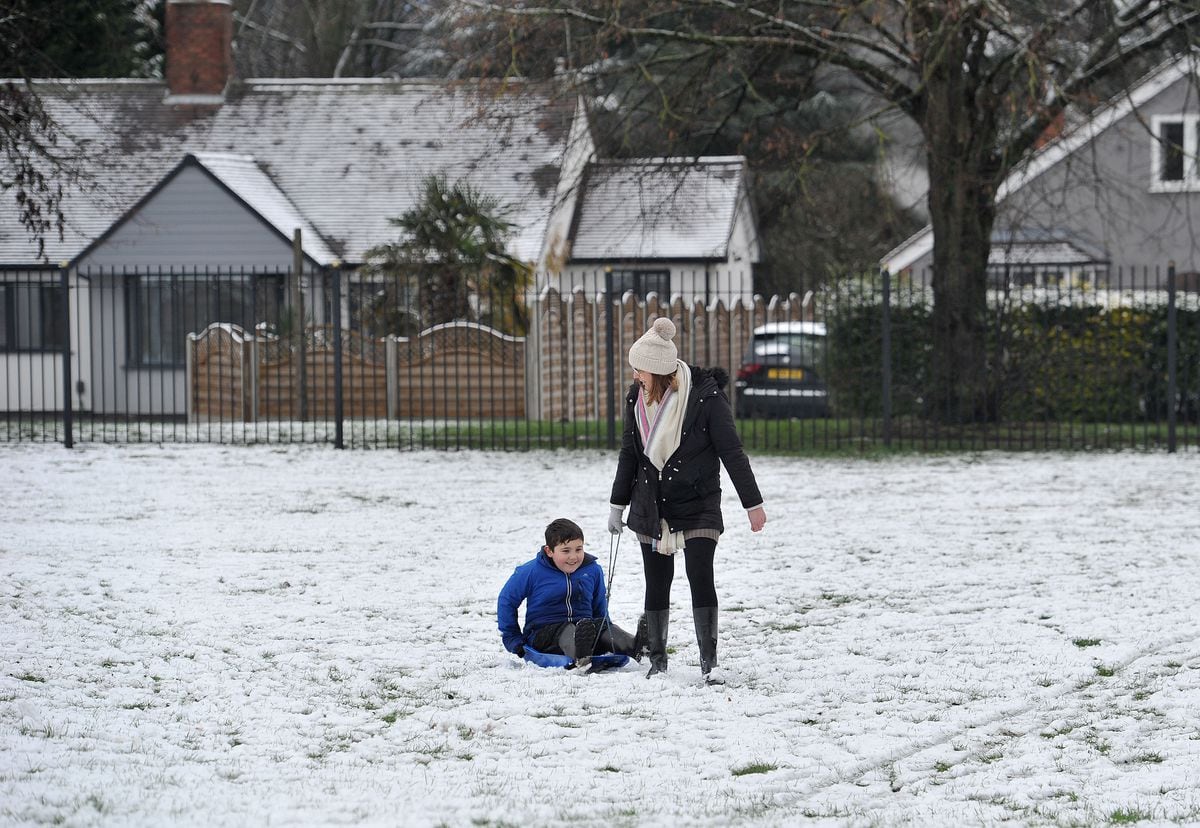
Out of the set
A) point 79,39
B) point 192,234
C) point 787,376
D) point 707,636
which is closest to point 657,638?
point 707,636

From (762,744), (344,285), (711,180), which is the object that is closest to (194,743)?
(762,744)

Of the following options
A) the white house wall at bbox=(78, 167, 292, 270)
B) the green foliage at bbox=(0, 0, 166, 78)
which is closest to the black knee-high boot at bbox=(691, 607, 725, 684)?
the green foliage at bbox=(0, 0, 166, 78)

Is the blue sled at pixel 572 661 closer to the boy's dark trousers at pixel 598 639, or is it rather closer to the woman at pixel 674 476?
the boy's dark trousers at pixel 598 639

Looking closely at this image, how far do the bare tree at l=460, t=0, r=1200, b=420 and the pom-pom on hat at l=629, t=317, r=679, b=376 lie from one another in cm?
1027

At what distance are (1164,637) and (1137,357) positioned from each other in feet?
38.8

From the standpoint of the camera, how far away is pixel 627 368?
23672 mm

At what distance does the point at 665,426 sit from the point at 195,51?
1093 inches

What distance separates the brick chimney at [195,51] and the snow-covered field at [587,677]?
20687 mm

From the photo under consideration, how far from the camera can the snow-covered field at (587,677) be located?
5.89 m

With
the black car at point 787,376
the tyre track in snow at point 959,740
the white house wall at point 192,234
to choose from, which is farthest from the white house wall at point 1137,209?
the tyre track in snow at point 959,740

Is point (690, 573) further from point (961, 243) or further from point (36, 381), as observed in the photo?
point (36, 381)

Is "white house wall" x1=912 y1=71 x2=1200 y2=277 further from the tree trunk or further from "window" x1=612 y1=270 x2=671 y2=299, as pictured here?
the tree trunk

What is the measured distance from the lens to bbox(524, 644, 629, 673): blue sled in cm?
792

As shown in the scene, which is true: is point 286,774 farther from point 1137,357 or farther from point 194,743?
point 1137,357
